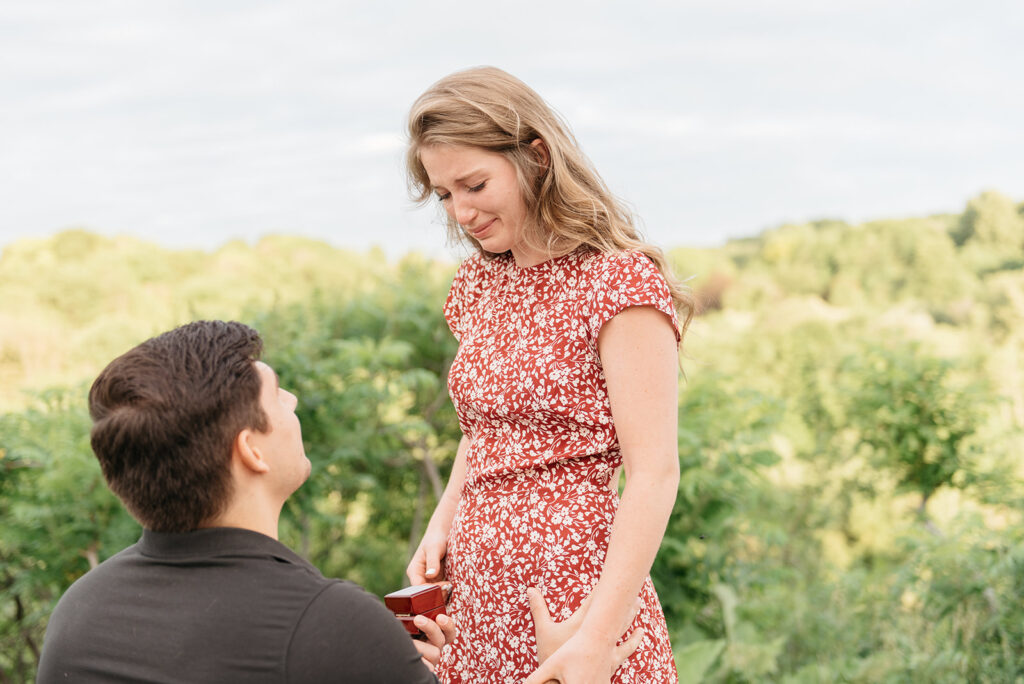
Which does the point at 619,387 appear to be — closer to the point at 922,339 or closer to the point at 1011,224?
the point at 922,339

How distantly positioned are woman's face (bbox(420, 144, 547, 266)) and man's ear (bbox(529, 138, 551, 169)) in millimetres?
61

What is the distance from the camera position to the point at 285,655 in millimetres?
1212

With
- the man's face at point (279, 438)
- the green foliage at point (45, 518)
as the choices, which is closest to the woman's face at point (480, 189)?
the man's face at point (279, 438)

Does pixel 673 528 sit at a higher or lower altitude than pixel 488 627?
lower

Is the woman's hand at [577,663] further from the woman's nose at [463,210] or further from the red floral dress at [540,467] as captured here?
the woman's nose at [463,210]

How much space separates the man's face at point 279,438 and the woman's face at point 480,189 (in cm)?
57

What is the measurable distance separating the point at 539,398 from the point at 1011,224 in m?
7.35

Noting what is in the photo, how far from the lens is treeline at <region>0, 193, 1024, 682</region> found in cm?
352

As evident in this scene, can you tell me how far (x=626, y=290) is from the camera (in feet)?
5.40

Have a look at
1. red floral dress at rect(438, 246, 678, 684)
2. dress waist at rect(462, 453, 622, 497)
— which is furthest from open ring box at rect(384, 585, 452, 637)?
dress waist at rect(462, 453, 622, 497)

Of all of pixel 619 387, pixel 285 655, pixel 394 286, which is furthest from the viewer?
pixel 394 286

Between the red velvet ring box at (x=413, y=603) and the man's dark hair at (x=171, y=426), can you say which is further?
the red velvet ring box at (x=413, y=603)

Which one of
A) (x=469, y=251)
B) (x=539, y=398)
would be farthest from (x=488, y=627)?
(x=469, y=251)

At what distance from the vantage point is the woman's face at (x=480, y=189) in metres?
1.78
